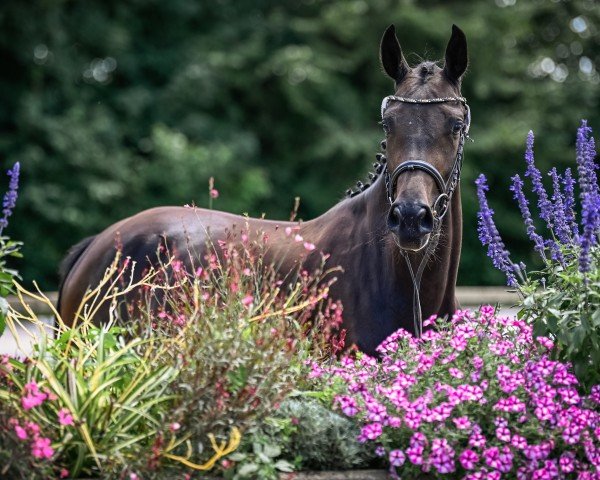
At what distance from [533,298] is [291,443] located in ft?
3.84

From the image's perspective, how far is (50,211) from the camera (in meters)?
18.5

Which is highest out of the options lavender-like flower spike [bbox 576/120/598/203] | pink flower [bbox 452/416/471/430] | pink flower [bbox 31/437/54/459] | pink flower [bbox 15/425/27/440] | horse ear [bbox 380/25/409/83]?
horse ear [bbox 380/25/409/83]

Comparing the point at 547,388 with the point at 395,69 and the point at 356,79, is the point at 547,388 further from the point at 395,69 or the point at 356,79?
the point at 356,79

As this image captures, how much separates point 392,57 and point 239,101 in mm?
18037

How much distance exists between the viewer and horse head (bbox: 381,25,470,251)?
435 centimetres

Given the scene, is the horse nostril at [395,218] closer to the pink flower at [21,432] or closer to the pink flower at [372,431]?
the pink flower at [372,431]

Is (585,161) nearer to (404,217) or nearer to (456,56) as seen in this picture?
(404,217)

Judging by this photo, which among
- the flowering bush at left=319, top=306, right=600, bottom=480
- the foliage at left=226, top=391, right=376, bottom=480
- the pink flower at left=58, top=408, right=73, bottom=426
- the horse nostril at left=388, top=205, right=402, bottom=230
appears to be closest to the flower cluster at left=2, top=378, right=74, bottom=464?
the pink flower at left=58, top=408, right=73, bottom=426

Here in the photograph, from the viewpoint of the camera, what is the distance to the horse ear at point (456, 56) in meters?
4.99

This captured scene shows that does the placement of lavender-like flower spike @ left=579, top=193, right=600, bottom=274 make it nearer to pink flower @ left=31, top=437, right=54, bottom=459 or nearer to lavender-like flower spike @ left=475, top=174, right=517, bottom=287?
lavender-like flower spike @ left=475, top=174, right=517, bottom=287

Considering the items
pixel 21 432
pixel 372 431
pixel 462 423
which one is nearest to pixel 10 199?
pixel 21 432

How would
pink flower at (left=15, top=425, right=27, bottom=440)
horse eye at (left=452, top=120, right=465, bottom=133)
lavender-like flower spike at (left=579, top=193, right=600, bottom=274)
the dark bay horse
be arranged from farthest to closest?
horse eye at (left=452, top=120, right=465, bottom=133), the dark bay horse, lavender-like flower spike at (left=579, top=193, right=600, bottom=274), pink flower at (left=15, top=425, right=27, bottom=440)

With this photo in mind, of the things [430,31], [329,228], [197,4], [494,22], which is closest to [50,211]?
[197,4]

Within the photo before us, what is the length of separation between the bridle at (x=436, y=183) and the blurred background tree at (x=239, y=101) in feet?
48.0
